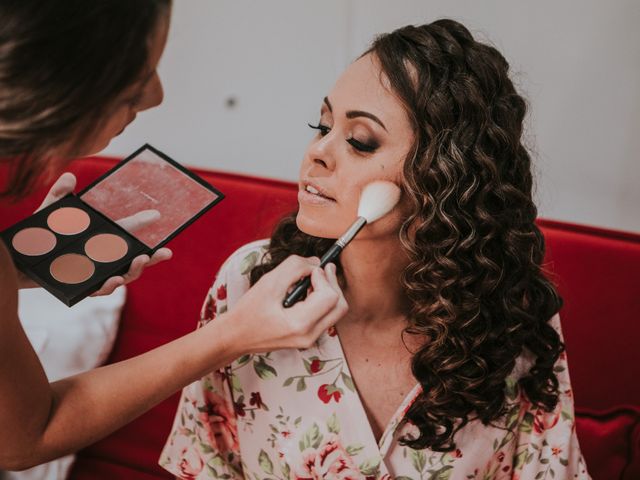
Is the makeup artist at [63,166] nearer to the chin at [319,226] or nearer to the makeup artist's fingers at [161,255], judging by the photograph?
the chin at [319,226]

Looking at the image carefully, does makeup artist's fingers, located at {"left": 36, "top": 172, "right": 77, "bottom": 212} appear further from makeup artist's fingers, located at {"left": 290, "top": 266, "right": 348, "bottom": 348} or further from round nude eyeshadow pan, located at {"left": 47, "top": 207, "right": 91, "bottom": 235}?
makeup artist's fingers, located at {"left": 290, "top": 266, "right": 348, "bottom": 348}

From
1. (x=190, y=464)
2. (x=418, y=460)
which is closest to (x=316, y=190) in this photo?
(x=418, y=460)

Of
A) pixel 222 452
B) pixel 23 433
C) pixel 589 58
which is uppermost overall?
pixel 589 58

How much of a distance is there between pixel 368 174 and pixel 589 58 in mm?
760

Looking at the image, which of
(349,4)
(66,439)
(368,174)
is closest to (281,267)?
(368,174)

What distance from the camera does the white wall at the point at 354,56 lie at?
1.39 metres

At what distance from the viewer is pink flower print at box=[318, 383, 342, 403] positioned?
1.00 meters

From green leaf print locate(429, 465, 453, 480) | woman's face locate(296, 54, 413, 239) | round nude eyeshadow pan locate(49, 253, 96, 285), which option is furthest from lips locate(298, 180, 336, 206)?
green leaf print locate(429, 465, 453, 480)

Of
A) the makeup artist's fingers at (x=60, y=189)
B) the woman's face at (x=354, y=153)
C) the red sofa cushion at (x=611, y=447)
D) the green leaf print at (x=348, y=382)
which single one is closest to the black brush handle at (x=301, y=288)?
the woman's face at (x=354, y=153)

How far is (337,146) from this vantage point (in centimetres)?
92

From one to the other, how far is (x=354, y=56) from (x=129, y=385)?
1.05 meters

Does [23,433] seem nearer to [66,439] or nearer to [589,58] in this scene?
[66,439]

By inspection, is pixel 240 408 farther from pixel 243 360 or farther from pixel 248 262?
pixel 248 262

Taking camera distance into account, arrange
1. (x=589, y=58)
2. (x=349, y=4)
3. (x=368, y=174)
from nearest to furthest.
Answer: (x=368, y=174) < (x=589, y=58) < (x=349, y=4)
